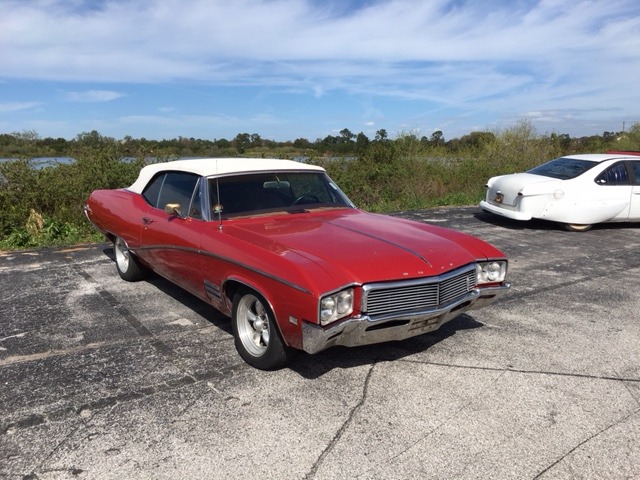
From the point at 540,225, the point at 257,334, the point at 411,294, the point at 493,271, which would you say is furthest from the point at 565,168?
the point at 257,334

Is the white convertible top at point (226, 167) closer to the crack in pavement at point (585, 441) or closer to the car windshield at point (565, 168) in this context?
the crack in pavement at point (585, 441)

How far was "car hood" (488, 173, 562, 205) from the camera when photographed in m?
9.70

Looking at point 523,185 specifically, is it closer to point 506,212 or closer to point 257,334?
point 506,212

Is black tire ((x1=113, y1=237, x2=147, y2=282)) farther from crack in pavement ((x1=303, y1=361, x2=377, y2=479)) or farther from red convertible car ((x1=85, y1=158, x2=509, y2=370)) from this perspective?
crack in pavement ((x1=303, y1=361, x2=377, y2=479))

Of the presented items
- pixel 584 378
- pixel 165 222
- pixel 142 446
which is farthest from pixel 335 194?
pixel 142 446

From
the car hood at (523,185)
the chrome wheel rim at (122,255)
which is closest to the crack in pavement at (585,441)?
the chrome wheel rim at (122,255)

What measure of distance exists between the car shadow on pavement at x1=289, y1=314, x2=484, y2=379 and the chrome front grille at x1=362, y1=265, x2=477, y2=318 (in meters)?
0.70

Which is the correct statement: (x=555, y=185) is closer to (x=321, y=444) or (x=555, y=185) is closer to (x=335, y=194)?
(x=335, y=194)

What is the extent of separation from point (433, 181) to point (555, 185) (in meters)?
6.24

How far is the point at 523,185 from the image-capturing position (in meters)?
9.84

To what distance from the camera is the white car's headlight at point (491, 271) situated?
400cm

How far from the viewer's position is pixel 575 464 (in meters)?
2.74

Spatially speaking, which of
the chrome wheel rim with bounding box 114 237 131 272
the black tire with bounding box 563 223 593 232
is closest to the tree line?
the chrome wheel rim with bounding box 114 237 131 272

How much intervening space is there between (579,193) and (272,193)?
7196mm
